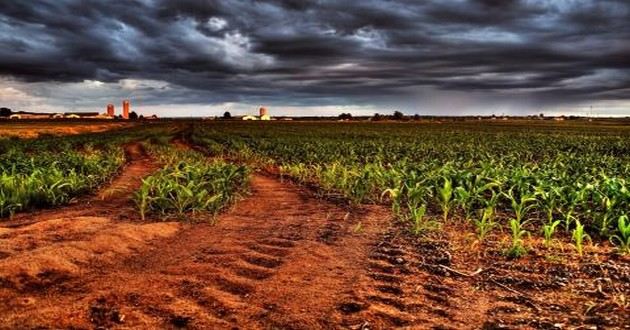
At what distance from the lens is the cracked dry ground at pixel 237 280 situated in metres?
3.68

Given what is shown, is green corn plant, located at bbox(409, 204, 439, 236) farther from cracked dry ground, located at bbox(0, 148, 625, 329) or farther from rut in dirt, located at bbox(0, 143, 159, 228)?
rut in dirt, located at bbox(0, 143, 159, 228)

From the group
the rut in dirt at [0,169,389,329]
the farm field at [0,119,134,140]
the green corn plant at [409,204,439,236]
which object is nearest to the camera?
the rut in dirt at [0,169,389,329]

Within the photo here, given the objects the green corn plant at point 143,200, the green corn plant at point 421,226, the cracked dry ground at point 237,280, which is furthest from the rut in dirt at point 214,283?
the green corn plant at point 143,200

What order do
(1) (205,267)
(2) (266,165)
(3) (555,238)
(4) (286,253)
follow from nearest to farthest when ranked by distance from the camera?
1. (1) (205,267)
2. (4) (286,253)
3. (3) (555,238)
4. (2) (266,165)

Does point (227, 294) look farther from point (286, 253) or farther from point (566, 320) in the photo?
point (566, 320)

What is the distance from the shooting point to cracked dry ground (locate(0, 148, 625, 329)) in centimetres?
368

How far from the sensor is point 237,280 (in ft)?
14.8

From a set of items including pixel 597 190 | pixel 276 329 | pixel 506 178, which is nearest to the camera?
pixel 276 329

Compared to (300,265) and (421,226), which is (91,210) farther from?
(421,226)

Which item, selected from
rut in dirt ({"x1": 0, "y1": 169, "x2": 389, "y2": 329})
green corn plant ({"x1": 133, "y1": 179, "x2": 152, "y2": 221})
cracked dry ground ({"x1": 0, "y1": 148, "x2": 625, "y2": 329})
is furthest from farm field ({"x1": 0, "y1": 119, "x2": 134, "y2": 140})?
rut in dirt ({"x1": 0, "y1": 169, "x2": 389, "y2": 329})

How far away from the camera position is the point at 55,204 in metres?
8.57

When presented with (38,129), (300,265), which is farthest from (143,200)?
(38,129)

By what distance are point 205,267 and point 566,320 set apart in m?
3.11

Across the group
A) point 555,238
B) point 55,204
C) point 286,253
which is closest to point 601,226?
point 555,238
